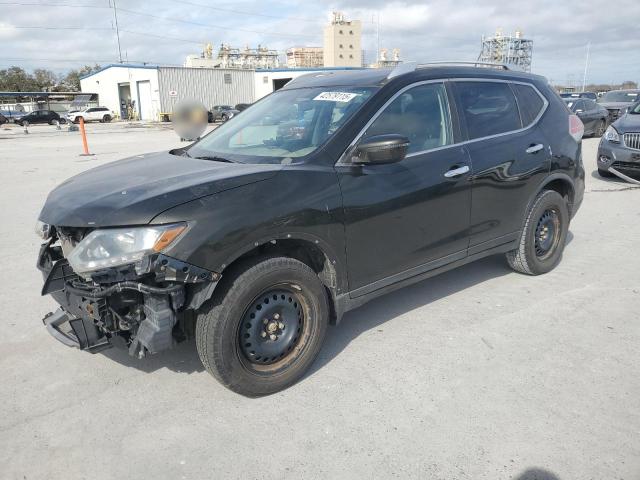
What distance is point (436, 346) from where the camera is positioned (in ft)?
12.1

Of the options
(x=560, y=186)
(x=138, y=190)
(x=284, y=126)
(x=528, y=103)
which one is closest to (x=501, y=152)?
(x=528, y=103)

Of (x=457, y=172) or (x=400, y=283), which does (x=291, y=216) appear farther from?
(x=457, y=172)

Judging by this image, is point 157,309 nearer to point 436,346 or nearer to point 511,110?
point 436,346

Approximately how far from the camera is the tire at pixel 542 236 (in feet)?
15.3

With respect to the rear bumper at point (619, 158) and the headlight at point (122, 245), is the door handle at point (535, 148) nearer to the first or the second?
the headlight at point (122, 245)

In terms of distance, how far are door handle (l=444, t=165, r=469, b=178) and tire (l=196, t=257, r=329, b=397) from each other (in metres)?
1.32

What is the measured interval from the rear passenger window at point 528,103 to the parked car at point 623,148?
19.5 feet

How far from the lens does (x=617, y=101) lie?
73.7 ft

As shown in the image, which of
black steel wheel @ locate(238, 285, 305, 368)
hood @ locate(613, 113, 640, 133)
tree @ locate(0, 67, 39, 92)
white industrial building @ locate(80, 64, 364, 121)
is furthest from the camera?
tree @ locate(0, 67, 39, 92)

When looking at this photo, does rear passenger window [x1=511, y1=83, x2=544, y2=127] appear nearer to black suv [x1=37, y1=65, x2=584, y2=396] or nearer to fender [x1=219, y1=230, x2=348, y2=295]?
black suv [x1=37, y1=65, x2=584, y2=396]

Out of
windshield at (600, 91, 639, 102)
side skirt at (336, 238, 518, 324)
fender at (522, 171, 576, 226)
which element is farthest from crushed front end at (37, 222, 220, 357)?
windshield at (600, 91, 639, 102)

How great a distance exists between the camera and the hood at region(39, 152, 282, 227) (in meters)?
2.62

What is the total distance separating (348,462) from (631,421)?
5.28 feet

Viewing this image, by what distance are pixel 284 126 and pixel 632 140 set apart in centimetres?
829
